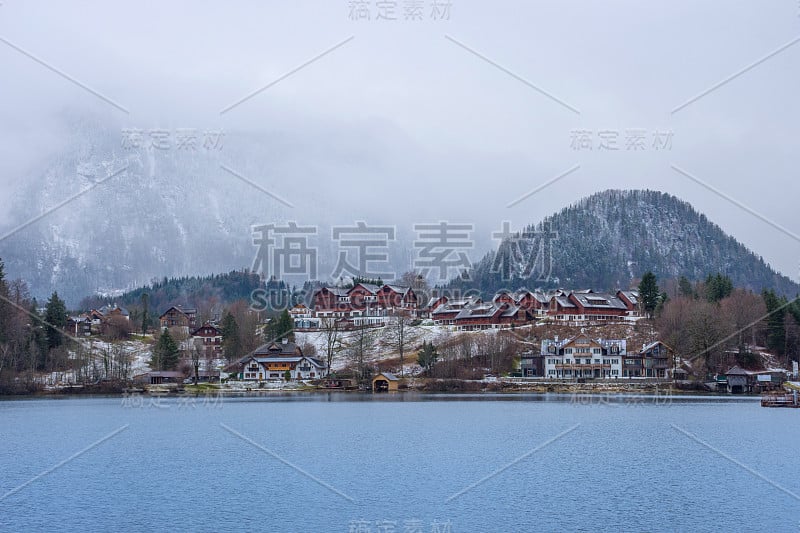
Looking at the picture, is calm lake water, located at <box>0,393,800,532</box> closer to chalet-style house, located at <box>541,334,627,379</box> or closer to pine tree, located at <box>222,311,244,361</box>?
chalet-style house, located at <box>541,334,627,379</box>

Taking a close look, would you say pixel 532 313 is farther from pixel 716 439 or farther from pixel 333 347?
pixel 716 439

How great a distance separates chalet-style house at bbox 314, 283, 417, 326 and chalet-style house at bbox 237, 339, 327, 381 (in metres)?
29.1

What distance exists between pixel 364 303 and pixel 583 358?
5154 cm

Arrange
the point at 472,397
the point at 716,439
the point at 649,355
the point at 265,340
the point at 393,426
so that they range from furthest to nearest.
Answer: the point at 265,340
the point at 649,355
the point at 472,397
the point at 393,426
the point at 716,439

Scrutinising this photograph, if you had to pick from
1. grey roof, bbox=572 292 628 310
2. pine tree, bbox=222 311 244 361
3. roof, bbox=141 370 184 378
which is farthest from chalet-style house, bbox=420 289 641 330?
roof, bbox=141 370 184 378

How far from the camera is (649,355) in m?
100

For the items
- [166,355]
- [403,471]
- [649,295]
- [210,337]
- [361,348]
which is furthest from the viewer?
[210,337]

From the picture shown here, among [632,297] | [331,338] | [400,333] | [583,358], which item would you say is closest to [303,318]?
[331,338]

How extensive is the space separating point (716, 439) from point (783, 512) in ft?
63.0

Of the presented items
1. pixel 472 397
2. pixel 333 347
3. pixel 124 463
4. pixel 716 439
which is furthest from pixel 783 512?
pixel 333 347

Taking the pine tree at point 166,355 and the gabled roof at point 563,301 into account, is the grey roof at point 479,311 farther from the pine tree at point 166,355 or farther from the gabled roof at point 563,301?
the pine tree at point 166,355

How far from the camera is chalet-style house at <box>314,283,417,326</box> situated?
14125 cm

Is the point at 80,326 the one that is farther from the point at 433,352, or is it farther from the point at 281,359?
the point at 433,352

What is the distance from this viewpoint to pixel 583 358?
10206 cm
